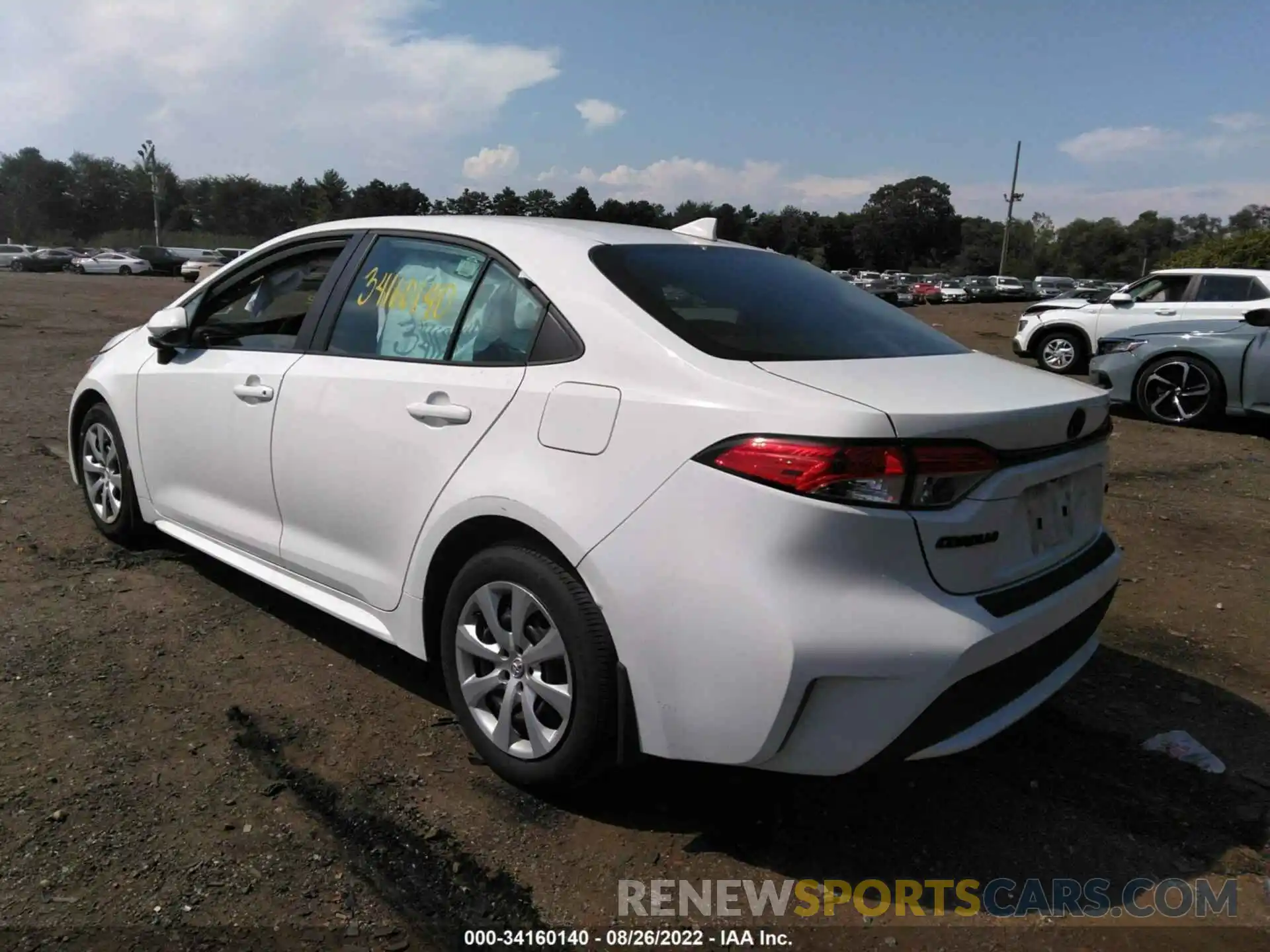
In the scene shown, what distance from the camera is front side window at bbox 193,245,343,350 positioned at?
3588 mm

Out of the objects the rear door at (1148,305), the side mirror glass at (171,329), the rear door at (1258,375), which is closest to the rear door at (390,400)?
the side mirror glass at (171,329)

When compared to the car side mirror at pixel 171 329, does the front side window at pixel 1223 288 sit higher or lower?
higher

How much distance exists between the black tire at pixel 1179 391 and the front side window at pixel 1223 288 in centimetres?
363

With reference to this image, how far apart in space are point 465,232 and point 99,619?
7.28ft

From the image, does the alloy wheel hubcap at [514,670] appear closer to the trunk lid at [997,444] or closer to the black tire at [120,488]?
the trunk lid at [997,444]

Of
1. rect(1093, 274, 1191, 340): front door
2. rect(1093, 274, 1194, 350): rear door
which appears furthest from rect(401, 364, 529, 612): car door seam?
rect(1093, 274, 1191, 340): front door

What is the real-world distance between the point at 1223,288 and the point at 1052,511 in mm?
11516

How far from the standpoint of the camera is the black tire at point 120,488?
4.37m

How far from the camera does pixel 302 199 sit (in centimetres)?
8925

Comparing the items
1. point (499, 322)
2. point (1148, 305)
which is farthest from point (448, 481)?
point (1148, 305)

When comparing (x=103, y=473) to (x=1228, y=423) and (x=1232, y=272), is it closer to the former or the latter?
(x=1228, y=423)

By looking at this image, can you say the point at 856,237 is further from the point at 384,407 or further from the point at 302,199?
the point at 384,407

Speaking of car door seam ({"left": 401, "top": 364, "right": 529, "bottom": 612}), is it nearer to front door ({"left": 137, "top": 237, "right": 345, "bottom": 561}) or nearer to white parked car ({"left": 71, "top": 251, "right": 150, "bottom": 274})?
front door ({"left": 137, "top": 237, "right": 345, "bottom": 561})

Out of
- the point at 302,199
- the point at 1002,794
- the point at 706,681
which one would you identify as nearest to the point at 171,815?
the point at 706,681
